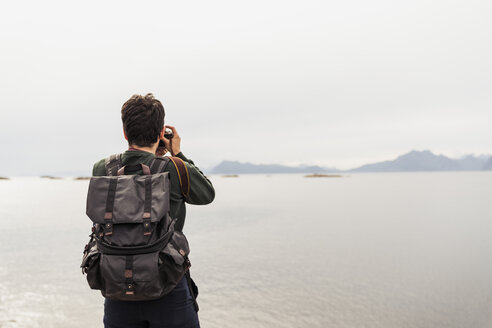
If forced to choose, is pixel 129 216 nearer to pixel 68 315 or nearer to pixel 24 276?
pixel 68 315

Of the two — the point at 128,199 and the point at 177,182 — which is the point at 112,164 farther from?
the point at 177,182

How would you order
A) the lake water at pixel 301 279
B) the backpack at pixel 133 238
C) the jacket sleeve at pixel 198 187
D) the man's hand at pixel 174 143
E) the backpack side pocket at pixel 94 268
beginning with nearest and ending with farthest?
the backpack at pixel 133 238 → the backpack side pocket at pixel 94 268 → the jacket sleeve at pixel 198 187 → the man's hand at pixel 174 143 → the lake water at pixel 301 279

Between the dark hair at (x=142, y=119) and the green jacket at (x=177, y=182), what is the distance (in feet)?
0.41

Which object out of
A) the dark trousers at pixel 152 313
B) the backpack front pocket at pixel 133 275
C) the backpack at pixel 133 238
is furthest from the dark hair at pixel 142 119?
the dark trousers at pixel 152 313

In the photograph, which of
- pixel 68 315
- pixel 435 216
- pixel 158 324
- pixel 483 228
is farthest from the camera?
pixel 435 216

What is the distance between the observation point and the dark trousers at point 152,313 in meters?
2.58

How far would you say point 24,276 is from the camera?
9.84 meters

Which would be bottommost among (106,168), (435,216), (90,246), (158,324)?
(435,216)

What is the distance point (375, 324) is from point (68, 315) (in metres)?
6.95

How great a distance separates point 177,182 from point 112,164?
0.67m

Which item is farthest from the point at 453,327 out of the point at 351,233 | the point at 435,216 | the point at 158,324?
the point at 435,216

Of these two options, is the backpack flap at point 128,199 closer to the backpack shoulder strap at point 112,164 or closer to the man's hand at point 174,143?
the backpack shoulder strap at point 112,164

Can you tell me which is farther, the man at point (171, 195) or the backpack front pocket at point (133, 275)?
the man at point (171, 195)

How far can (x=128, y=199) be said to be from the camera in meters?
2.46
